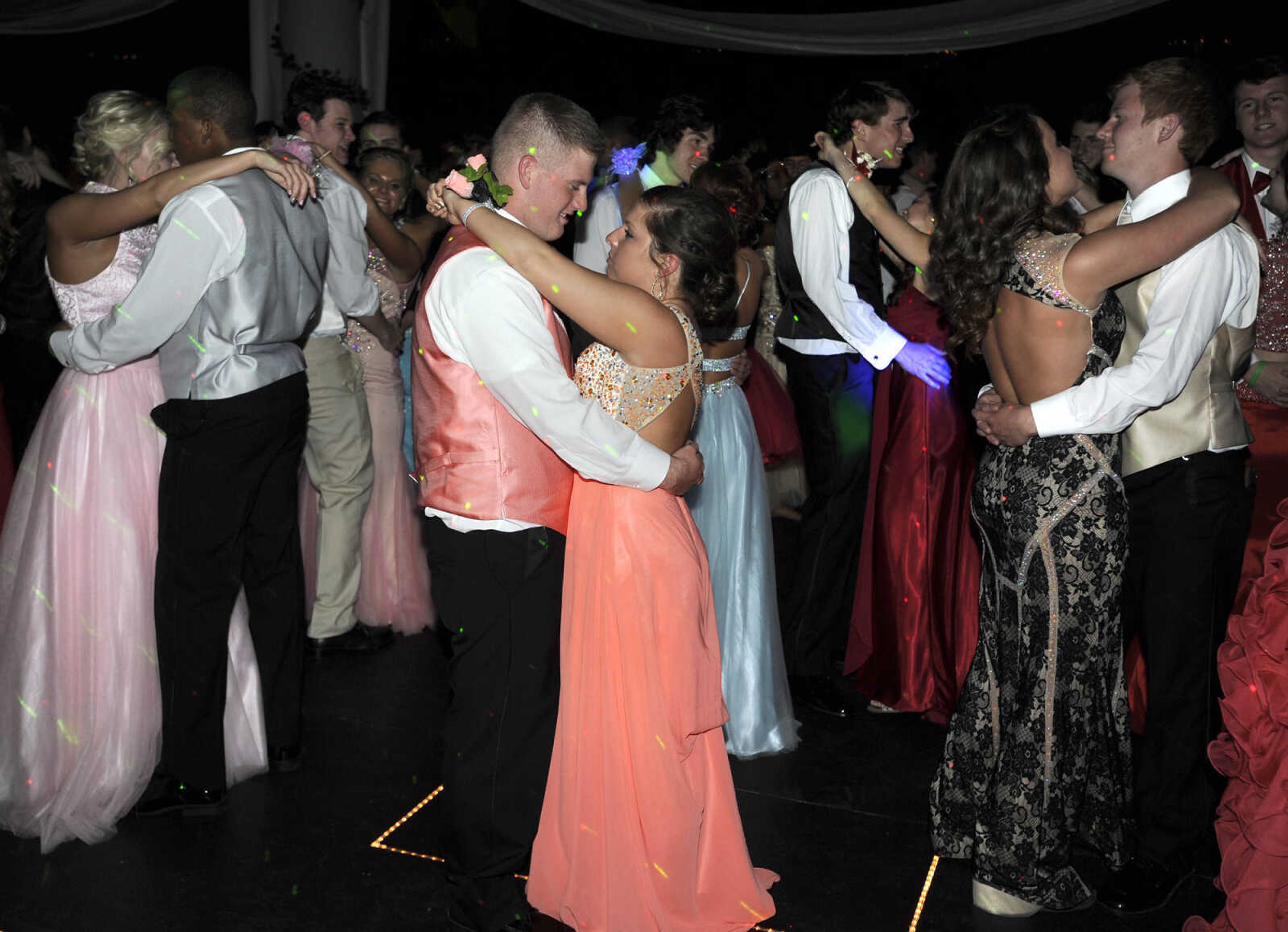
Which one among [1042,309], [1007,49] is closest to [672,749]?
[1042,309]

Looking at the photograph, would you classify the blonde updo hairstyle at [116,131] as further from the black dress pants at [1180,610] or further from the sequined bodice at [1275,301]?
the sequined bodice at [1275,301]

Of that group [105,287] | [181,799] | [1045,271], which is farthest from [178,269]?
[1045,271]

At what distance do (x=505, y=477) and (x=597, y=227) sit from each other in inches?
86.0

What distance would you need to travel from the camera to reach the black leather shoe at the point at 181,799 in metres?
3.01

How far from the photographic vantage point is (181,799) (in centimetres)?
302

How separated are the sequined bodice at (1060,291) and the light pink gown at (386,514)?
8.46 ft

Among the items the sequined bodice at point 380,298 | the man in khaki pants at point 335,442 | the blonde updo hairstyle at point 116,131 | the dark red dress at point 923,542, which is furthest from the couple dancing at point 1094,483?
the sequined bodice at point 380,298

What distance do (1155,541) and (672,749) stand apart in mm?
1179

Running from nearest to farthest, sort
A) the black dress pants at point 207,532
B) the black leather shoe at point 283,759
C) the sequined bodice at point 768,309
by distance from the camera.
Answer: the black dress pants at point 207,532 < the black leather shoe at point 283,759 < the sequined bodice at point 768,309

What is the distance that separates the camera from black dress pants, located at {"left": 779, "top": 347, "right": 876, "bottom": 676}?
12.3ft

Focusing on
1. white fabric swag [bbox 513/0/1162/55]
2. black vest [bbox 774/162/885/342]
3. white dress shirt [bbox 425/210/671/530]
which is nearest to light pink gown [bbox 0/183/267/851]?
white dress shirt [bbox 425/210/671/530]

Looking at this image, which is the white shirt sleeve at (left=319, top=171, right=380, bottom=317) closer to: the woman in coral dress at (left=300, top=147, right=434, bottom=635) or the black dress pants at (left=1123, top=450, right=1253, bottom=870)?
the woman in coral dress at (left=300, top=147, right=434, bottom=635)

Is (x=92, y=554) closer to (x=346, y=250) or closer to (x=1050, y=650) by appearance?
(x=346, y=250)

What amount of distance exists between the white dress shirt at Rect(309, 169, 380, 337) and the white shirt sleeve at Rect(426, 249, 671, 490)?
4.58 feet
